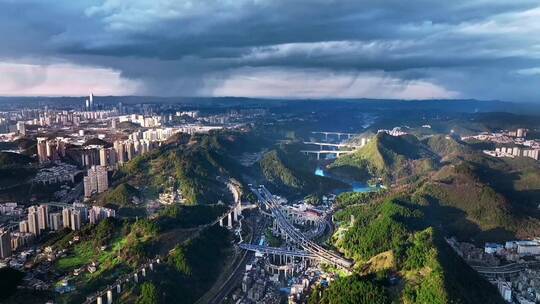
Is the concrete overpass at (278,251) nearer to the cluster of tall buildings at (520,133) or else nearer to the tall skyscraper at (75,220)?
the tall skyscraper at (75,220)

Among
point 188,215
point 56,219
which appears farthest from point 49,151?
point 188,215

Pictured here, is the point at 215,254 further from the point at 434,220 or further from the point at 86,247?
the point at 434,220

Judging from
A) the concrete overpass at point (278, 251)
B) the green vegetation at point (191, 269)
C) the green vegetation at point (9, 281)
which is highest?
the green vegetation at point (9, 281)

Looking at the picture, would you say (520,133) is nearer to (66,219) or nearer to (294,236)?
(294,236)

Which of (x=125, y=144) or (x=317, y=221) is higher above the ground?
(x=125, y=144)

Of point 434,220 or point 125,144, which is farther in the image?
point 125,144

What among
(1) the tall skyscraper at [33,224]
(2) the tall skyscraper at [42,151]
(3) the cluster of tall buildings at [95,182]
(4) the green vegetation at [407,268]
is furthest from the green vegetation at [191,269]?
(2) the tall skyscraper at [42,151]

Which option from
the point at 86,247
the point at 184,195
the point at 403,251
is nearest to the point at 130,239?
the point at 86,247
